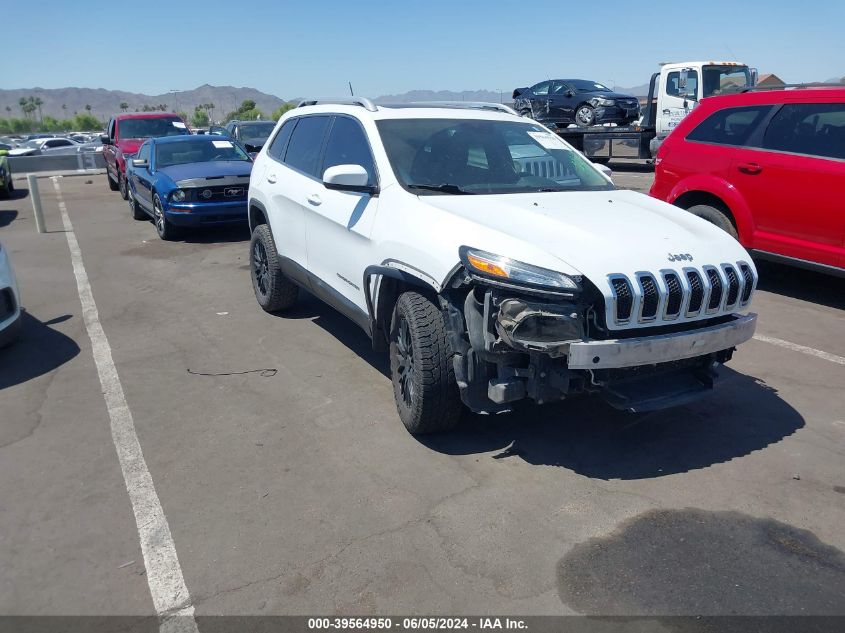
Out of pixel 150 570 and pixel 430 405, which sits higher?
pixel 430 405

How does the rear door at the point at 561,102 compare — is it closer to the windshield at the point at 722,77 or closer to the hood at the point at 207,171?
the windshield at the point at 722,77

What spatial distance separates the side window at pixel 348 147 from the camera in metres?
4.80

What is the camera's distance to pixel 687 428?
4.34 meters

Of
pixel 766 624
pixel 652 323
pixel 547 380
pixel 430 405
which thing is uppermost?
pixel 652 323

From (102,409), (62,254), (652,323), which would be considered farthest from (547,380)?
(62,254)

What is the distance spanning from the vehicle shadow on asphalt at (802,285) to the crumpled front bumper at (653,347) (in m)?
3.86

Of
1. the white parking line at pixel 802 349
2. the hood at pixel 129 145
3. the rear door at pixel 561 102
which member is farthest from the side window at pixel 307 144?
the rear door at pixel 561 102

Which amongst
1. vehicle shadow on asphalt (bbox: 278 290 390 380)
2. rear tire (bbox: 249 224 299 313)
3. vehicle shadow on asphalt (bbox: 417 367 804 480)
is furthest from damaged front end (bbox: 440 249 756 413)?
rear tire (bbox: 249 224 299 313)

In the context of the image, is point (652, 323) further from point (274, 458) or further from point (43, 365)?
point (43, 365)

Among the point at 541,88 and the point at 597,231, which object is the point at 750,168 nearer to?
the point at 597,231

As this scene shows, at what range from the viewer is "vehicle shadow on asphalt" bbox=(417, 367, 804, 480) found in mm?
3961

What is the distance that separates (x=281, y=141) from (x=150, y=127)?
37.2 ft

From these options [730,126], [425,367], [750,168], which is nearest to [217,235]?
[730,126]

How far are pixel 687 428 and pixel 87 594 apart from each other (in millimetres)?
3384
